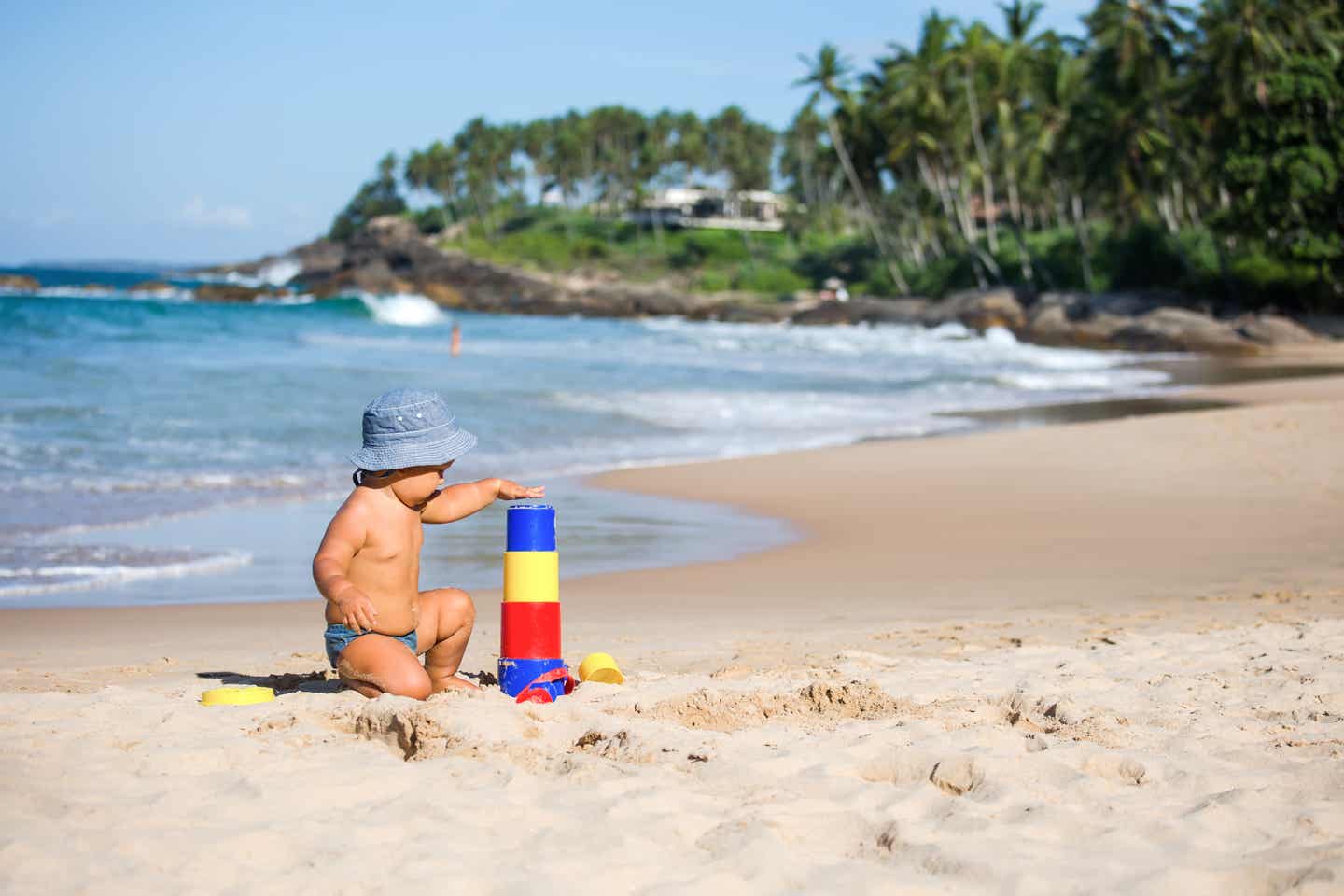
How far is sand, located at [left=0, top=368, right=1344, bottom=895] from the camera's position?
2.96m

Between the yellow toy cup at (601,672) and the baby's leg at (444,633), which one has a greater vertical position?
the baby's leg at (444,633)

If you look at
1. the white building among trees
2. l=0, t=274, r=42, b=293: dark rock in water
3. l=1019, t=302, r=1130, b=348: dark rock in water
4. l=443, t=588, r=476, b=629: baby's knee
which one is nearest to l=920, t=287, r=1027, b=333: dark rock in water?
l=1019, t=302, r=1130, b=348: dark rock in water

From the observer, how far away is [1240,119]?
4100cm

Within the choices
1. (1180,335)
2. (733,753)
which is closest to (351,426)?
(733,753)

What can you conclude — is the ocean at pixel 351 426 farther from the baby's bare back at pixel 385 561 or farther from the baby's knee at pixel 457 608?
the baby's bare back at pixel 385 561

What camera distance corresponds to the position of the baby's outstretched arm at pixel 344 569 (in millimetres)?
4016

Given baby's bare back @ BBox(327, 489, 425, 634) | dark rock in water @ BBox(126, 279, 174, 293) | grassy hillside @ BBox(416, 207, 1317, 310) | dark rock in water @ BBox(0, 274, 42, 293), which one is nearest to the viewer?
baby's bare back @ BBox(327, 489, 425, 634)

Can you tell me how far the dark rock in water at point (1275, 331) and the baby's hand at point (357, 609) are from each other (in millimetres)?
37905

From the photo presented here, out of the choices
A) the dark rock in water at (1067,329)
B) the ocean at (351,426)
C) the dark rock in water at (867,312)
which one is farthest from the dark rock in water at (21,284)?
the dark rock in water at (1067,329)

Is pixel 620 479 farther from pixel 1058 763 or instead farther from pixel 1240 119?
pixel 1240 119

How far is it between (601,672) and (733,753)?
1.04 m

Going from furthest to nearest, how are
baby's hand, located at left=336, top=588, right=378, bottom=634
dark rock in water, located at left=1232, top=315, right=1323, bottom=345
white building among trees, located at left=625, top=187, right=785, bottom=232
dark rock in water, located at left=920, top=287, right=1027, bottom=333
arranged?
white building among trees, located at left=625, top=187, right=785, bottom=232
dark rock in water, located at left=920, top=287, right=1027, bottom=333
dark rock in water, located at left=1232, top=315, right=1323, bottom=345
baby's hand, located at left=336, top=588, right=378, bottom=634

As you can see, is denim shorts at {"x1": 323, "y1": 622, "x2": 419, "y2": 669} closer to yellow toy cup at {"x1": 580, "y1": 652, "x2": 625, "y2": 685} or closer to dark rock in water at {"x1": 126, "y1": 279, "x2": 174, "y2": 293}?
yellow toy cup at {"x1": 580, "y1": 652, "x2": 625, "y2": 685}

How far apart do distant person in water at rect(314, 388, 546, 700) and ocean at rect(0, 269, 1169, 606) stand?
10.6 feet
